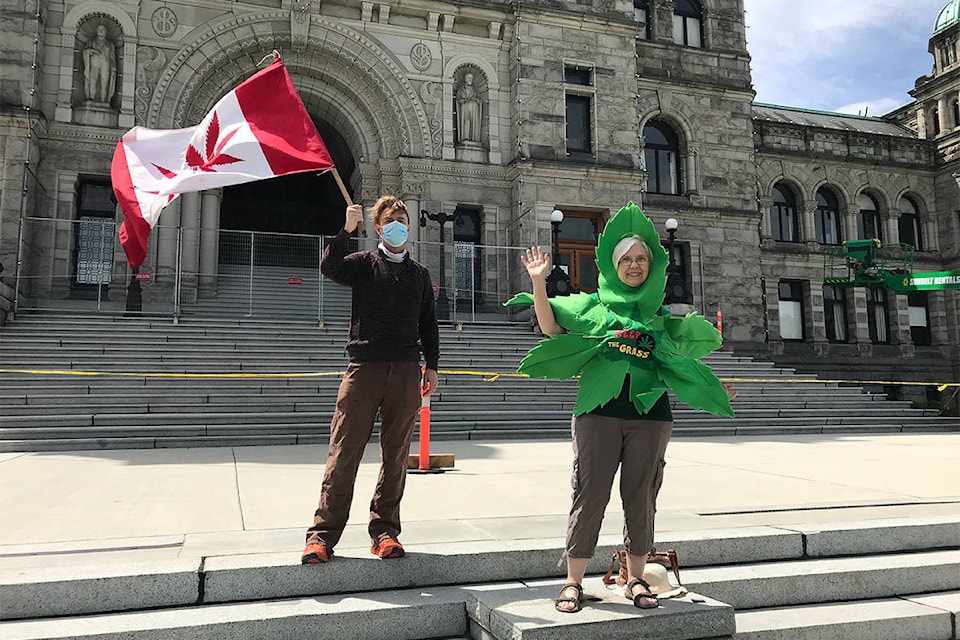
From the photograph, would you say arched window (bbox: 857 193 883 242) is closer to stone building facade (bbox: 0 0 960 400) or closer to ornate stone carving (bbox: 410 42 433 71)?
stone building facade (bbox: 0 0 960 400)

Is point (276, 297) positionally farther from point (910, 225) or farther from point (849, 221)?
point (910, 225)

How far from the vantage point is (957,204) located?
96.6ft

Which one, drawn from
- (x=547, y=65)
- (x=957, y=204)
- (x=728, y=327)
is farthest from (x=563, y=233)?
(x=957, y=204)

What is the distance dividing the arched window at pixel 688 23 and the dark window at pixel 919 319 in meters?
14.7

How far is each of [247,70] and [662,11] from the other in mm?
15394

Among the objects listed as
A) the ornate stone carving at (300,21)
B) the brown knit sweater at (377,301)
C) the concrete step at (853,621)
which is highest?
the ornate stone carving at (300,21)

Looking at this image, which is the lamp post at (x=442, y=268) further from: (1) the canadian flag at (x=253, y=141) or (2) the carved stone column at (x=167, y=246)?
(1) the canadian flag at (x=253, y=141)

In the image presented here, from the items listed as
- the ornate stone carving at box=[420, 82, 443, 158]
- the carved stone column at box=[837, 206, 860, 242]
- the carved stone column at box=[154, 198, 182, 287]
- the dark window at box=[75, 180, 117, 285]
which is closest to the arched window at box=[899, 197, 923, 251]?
the carved stone column at box=[837, 206, 860, 242]

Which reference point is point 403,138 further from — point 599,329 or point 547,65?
point 599,329

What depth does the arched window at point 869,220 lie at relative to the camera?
29.2m

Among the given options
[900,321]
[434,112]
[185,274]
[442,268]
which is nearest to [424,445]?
[442,268]

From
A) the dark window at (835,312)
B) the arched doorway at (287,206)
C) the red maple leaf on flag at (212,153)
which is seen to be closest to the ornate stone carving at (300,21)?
the arched doorway at (287,206)

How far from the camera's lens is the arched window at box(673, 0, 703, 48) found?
25.5 meters

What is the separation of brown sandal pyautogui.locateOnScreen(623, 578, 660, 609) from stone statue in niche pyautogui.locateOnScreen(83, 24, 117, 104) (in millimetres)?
18666
